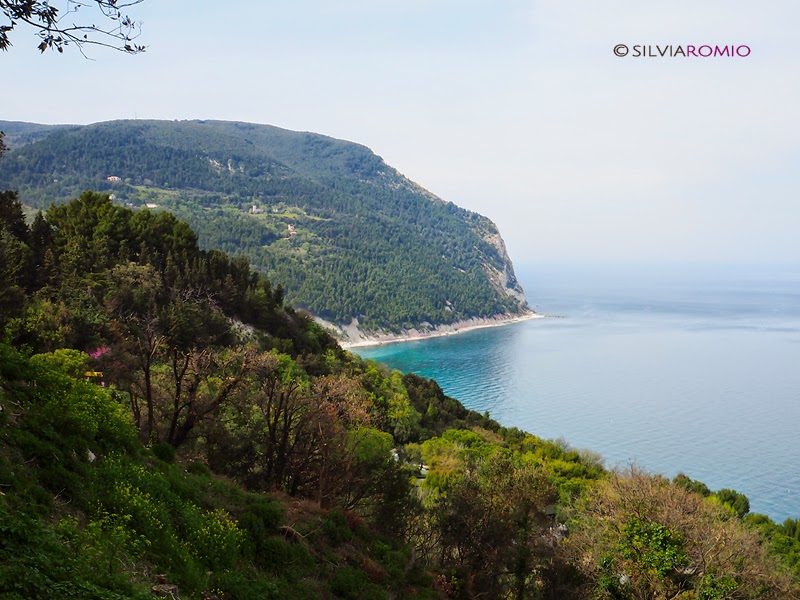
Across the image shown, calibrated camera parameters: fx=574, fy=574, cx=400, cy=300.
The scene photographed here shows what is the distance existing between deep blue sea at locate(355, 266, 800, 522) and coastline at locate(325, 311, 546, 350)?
5062mm

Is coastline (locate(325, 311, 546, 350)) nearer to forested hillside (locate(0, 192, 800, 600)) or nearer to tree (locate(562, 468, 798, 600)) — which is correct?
forested hillside (locate(0, 192, 800, 600))

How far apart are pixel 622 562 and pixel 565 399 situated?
243 feet

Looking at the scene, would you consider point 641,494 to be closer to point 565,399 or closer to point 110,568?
point 110,568

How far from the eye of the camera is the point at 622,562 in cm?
1942

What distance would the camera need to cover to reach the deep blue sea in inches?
2452

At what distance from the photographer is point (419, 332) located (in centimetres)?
16388

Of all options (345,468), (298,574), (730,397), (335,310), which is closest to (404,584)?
(298,574)

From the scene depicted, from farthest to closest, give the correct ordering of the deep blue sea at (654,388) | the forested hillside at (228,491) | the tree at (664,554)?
the deep blue sea at (654,388) < the tree at (664,554) < the forested hillside at (228,491)

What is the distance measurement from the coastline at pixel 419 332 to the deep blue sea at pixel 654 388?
199 inches

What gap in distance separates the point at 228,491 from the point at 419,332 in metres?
150

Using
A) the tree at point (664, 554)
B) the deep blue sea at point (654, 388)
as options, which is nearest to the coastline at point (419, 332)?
the deep blue sea at point (654, 388)

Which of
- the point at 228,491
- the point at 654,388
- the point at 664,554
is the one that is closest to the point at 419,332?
the point at 654,388

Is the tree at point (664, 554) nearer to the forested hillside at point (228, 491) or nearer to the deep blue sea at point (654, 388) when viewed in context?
the forested hillside at point (228, 491)

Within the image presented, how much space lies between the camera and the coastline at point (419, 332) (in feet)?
484
